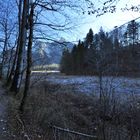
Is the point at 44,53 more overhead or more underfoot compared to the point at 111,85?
more overhead

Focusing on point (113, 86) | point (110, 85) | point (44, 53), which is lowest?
point (113, 86)

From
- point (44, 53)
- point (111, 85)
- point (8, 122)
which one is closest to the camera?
point (8, 122)

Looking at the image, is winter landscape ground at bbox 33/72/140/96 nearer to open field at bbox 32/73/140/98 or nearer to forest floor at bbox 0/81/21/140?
open field at bbox 32/73/140/98

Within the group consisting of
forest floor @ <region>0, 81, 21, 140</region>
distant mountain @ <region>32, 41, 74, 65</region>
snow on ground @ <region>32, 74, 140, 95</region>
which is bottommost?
forest floor @ <region>0, 81, 21, 140</region>

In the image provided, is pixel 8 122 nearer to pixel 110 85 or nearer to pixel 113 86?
pixel 110 85

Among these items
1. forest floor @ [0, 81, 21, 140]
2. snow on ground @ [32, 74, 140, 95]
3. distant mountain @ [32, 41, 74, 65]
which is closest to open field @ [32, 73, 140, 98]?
snow on ground @ [32, 74, 140, 95]

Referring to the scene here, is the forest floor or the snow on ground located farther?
the snow on ground

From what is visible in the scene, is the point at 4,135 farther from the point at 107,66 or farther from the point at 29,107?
the point at 107,66

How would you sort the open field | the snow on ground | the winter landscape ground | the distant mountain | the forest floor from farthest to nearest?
1. the distant mountain
2. the winter landscape ground
3. the open field
4. the snow on ground
5. the forest floor

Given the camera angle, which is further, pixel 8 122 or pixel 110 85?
pixel 110 85

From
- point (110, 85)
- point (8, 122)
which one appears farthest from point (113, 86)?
point (8, 122)

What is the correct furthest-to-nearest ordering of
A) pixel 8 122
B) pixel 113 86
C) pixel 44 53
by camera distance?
1. pixel 44 53
2. pixel 113 86
3. pixel 8 122

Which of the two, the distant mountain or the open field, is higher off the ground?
the distant mountain

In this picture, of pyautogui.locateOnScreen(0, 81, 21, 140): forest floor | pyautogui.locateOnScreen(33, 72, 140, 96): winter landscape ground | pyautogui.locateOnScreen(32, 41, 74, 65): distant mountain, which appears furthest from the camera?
pyautogui.locateOnScreen(32, 41, 74, 65): distant mountain
